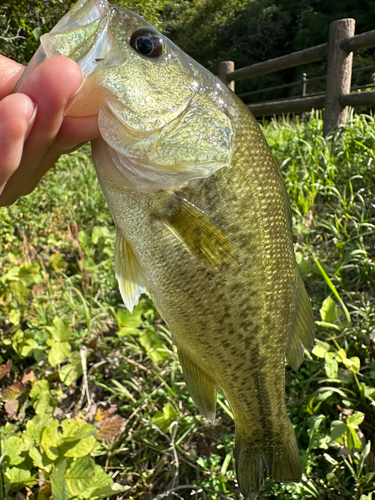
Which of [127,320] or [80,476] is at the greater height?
[127,320]

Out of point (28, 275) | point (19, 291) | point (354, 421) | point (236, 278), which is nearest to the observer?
point (236, 278)

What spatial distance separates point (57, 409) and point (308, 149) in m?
2.98

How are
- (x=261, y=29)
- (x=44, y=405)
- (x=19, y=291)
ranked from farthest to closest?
(x=261, y=29) < (x=19, y=291) < (x=44, y=405)

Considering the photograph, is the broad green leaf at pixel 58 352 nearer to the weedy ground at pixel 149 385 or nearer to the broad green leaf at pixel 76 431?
the weedy ground at pixel 149 385

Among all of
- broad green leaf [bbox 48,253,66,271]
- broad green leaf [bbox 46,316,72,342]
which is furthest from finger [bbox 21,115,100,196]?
broad green leaf [bbox 48,253,66,271]

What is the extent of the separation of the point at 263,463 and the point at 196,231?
33.3 inches

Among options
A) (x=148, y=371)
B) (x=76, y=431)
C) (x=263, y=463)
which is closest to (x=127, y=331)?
(x=148, y=371)

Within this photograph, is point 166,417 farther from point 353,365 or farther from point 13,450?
point 353,365

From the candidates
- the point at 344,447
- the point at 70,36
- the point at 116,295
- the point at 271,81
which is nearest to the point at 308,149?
the point at 116,295

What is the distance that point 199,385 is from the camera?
136cm

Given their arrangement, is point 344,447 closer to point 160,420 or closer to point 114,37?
point 160,420

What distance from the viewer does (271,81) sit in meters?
28.3

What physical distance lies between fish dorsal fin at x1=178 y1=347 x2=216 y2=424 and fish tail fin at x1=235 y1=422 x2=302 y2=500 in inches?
7.4

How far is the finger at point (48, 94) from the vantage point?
2.89ft
